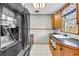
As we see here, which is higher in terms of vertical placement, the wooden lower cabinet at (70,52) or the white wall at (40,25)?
the white wall at (40,25)

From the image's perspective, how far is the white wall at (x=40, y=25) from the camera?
5.99ft

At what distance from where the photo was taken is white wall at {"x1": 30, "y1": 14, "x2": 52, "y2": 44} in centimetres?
183

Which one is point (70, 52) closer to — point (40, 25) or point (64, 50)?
point (64, 50)

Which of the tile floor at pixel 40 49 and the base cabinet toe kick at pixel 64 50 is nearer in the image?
the base cabinet toe kick at pixel 64 50

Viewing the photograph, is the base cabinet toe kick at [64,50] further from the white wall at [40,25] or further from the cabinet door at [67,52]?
the white wall at [40,25]

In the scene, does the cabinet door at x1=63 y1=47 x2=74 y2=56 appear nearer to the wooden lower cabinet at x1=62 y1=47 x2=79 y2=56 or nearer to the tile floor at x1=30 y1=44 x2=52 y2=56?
the wooden lower cabinet at x1=62 y1=47 x2=79 y2=56

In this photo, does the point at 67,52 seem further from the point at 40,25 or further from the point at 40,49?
the point at 40,25

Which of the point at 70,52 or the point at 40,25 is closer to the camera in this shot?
the point at 70,52

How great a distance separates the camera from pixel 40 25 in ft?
6.26

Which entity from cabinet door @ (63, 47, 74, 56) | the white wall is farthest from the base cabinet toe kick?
the white wall

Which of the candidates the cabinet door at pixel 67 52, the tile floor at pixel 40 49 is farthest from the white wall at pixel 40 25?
the cabinet door at pixel 67 52

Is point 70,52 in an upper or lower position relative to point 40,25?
lower

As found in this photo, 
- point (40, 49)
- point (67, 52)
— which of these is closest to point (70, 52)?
point (67, 52)

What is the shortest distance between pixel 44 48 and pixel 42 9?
0.68 m
